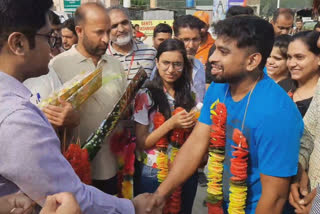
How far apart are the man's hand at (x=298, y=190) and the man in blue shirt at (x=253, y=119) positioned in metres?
0.08

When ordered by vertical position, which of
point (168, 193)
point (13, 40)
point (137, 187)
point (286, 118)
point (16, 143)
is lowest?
point (137, 187)

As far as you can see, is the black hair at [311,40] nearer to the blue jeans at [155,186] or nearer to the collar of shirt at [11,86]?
the blue jeans at [155,186]

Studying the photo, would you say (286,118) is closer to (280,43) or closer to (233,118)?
(233,118)

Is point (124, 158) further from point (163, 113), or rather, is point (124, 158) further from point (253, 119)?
Result: point (253, 119)

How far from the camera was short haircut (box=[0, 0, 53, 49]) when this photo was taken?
116 centimetres

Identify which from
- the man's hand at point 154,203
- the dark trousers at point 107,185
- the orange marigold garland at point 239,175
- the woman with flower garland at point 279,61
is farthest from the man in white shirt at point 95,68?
the woman with flower garland at point 279,61

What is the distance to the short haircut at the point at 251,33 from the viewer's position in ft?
6.29

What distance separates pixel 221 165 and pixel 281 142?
0.51m

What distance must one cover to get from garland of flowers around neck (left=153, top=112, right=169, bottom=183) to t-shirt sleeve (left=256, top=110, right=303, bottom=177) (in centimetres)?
113

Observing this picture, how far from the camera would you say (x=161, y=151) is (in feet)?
9.12

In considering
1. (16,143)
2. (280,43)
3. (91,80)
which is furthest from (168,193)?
(280,43)

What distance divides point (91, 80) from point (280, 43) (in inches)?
102

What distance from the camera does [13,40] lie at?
4.00 ft

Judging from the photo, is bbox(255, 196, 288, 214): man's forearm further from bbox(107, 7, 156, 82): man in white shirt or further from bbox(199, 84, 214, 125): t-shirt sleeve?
bbox(107, 7, 156, 82): man in white shirt
